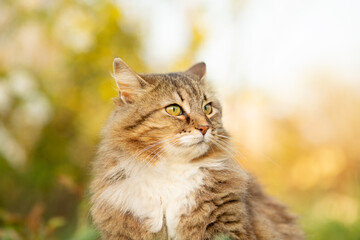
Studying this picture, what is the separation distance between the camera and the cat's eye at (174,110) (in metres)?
2.74

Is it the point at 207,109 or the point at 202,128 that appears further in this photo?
the point at 207,109

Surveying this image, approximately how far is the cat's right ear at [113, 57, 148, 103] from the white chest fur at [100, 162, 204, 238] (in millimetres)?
538

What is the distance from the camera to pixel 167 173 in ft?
8.50

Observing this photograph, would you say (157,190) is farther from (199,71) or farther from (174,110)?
(199,71)

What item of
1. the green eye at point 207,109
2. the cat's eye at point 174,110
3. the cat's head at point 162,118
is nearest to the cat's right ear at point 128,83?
the cat's head at point 162,118

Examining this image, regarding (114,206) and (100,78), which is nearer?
(114,206)

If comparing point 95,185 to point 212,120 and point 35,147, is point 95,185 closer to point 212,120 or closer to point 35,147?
point 212,120

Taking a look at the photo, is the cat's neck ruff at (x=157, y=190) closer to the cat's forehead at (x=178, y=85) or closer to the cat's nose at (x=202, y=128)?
the cat's nose at (x=202, y=128)

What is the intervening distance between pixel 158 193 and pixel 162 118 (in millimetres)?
495

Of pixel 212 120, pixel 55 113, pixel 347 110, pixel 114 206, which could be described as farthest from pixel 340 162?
pixel 114 206

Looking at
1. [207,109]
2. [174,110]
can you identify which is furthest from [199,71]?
[174,110]

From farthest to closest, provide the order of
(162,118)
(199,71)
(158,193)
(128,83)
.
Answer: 1. (199,71)
2. (128,83)
3. (162,118)
4. (158,193)

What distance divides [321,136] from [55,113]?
23.2 ft

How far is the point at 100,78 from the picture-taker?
22.7 feet
